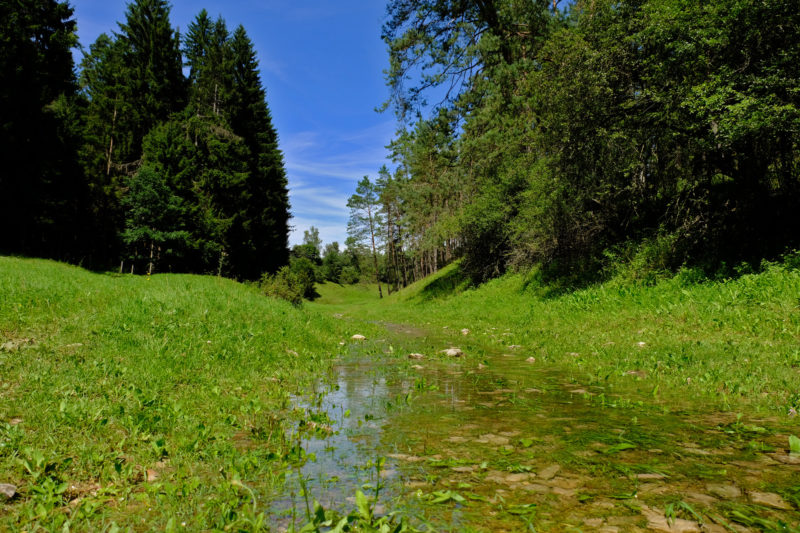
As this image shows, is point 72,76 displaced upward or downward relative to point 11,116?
upward

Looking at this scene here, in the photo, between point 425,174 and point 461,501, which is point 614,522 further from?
point 425,174

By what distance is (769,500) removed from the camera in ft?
8.23

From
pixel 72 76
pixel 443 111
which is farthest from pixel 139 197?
pixel 443 111

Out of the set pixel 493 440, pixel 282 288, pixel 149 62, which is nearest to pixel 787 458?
pixel 493 440

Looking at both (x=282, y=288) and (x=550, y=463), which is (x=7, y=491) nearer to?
(x=550, y=463)

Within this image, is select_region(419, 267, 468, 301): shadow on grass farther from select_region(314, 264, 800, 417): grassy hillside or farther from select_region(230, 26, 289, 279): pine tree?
select_region(230, 26, 289, 279): pine tree

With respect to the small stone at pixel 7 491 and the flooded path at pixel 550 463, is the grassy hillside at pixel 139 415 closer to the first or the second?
the small stone at pixel 7 491

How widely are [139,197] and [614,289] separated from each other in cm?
3215

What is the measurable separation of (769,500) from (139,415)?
5250mm

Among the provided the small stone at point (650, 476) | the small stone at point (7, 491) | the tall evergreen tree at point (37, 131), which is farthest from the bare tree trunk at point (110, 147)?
the small stone at point (650, 476)

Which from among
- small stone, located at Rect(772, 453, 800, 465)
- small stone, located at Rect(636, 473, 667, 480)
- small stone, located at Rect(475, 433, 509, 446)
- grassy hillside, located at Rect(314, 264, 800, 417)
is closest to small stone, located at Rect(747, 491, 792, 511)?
small stone, located at Rect(636, 473, 667, 480)

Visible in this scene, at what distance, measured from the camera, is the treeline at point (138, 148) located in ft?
79.6

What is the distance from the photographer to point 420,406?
5.05 metres

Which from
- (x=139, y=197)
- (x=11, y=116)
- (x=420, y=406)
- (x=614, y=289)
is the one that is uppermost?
(x=11, y=116)
